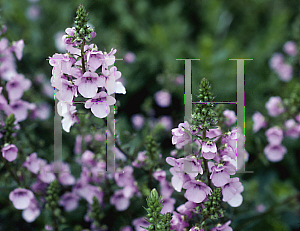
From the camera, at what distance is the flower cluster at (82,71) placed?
150cm

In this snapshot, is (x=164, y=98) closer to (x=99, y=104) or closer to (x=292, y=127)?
(x=292, y=127)

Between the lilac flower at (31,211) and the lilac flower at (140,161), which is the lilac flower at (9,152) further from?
the lilac flower at (140,161)

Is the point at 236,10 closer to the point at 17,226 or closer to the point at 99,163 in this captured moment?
the point at 99,163

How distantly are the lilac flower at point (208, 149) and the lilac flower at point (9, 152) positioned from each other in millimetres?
1134

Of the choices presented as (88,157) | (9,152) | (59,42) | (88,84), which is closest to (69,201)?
(88,157)

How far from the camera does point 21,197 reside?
6.72ft

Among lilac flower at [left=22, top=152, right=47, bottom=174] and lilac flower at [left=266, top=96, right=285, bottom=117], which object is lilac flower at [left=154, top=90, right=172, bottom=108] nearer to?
lilac flower at [left=266, top=96, right=285, bottom=117]

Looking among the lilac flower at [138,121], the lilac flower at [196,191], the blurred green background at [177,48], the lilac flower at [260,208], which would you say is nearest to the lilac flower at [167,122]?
the blurred green background at [177,48]

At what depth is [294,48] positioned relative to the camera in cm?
365

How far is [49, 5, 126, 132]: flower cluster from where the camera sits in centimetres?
150

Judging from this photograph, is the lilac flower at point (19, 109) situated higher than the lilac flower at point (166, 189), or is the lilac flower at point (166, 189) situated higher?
the lilac flower at point (19, 109)

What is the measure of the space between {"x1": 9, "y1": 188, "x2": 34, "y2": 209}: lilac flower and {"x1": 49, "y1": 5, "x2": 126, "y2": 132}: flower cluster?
75 centimetres

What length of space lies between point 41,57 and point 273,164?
2.95 meters

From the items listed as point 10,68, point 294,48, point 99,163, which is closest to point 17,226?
point 99,163
